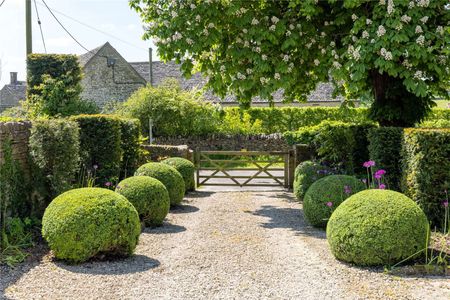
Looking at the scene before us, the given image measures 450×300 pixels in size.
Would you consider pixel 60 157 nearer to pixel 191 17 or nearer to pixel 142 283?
pixel 142 283

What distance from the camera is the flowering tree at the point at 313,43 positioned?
33.1 ft

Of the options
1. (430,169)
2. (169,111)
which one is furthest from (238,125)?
(430,169)

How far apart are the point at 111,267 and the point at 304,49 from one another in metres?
7.25

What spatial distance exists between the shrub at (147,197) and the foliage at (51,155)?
120 cm

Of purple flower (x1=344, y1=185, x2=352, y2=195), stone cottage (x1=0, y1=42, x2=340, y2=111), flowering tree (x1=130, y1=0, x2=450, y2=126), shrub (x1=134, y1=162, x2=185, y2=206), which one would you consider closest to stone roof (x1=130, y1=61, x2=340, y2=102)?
stone cottage (x1=0, y1=42, x2=340, y2=111)

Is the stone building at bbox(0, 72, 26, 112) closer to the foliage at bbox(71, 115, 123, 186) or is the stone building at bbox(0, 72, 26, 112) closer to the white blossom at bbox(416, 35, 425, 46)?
the foliage at bbox(71, 115, 123, 186)

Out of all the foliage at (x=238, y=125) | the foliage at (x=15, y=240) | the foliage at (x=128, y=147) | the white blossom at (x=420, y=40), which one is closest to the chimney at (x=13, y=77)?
the foliage at (x=238, y=125)

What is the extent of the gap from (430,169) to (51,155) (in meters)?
6.95

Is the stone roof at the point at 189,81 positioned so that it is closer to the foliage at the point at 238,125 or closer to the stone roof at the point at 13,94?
the foliage at the point at 238,125

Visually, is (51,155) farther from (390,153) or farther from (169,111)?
(169,111)

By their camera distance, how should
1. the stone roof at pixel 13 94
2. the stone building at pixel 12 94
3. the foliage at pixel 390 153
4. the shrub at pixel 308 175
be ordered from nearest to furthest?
the foliage at pixel 390 153, the shrub at pixel 308 175, the stone building at pixel 12 94, the stone roof at pixel 13 94

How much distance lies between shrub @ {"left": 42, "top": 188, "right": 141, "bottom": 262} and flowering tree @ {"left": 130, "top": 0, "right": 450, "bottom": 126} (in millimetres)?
5051

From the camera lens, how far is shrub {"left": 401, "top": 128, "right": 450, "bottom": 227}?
8.88m

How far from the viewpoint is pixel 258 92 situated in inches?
472
